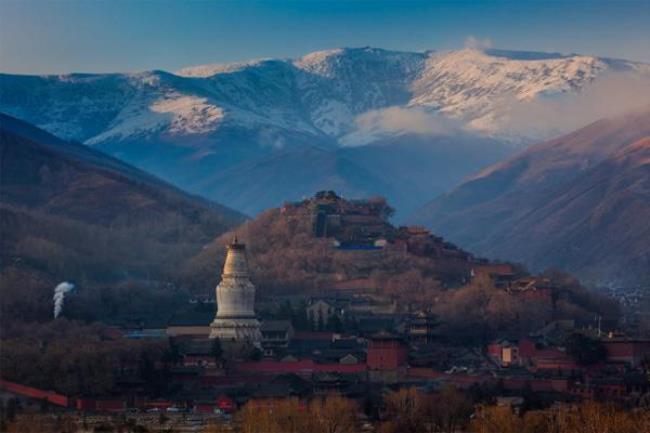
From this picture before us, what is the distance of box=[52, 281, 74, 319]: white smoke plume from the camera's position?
394ft

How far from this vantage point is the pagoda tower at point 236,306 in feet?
380

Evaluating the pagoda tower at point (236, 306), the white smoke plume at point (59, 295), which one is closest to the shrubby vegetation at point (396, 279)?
the pagoda tower at point (236, 306)

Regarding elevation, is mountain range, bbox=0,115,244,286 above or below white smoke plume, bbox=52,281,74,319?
above

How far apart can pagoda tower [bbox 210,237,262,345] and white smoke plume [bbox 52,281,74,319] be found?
7.71m

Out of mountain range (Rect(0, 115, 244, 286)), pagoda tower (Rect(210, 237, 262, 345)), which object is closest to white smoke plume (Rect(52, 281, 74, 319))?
mountain range (Rect(0, 115, 244, 286))

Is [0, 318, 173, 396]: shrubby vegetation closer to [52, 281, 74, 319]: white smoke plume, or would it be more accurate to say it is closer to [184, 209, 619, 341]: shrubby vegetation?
[52, 281, 74, 319]: white smoke plume

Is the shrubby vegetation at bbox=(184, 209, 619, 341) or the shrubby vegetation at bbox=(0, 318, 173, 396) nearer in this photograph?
the shrubby vegetation at bbox=(0, 318, 173, 396)

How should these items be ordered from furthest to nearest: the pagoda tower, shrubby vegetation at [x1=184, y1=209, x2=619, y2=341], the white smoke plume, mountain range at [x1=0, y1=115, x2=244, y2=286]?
1. mountain range at [x1=0, y1=115, x2=244, y2=286]
2. shrubby vegetation at [x1=184, y1=209, x2=619, y2=341]
3. the white smoke plume
4. the pagoda tower

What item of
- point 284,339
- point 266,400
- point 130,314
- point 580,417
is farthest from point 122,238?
point 580,417

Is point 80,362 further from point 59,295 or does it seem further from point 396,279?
point 396,279

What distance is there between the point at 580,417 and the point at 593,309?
1899 inches

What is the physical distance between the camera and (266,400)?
9631cm

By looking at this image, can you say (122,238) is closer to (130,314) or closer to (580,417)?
(130,314)

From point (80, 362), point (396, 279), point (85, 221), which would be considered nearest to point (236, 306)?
point (396, 279)
